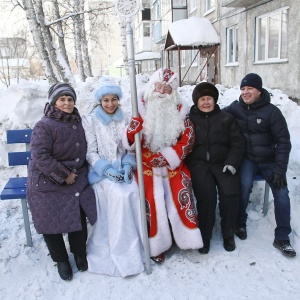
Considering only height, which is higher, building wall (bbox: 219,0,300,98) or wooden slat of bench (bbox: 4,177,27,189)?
building wall (bbox: 219,0,300,98)

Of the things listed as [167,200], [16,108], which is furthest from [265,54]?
[167,200]

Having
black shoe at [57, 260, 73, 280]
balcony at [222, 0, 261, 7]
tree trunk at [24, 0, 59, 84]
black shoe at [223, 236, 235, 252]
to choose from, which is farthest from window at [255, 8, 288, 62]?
black shoe at [57, 260, 73, 280]

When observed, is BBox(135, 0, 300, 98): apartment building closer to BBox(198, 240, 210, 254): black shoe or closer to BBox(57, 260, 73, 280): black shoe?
BBox(198, 240, 210, 254): black shoe

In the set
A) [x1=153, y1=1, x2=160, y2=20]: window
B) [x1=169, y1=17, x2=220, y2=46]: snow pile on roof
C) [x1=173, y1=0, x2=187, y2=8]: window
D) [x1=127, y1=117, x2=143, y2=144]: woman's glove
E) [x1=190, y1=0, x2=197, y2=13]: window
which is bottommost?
[x1=127, y1=117, x2=143, y2=144]: woman's glove

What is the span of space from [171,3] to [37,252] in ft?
54.2

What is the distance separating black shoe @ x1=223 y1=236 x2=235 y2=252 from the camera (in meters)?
3.01

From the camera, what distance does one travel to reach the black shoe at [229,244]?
9.87 ft

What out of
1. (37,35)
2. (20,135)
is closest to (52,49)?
(37,35)

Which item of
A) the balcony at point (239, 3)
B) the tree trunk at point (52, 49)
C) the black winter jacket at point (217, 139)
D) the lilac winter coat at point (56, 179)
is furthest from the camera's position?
the balcony at point (239, 3)

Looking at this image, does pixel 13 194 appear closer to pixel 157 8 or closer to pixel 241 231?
pixel 241 231

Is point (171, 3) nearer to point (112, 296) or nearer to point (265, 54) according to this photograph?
point (265, 54)

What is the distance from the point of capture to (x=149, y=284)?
2.63m

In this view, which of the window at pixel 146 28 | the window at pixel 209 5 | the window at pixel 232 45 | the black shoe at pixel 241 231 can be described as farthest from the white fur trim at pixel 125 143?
the window at pixel 146 28

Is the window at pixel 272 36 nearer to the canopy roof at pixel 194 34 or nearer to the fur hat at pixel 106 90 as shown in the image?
the canopy roof at pixel 194 34
